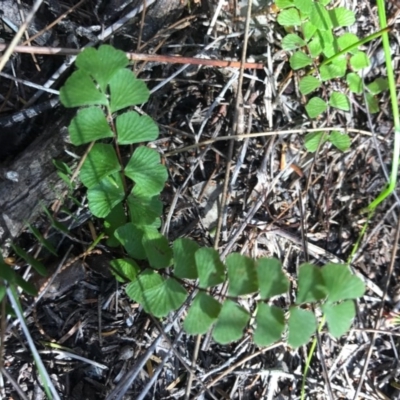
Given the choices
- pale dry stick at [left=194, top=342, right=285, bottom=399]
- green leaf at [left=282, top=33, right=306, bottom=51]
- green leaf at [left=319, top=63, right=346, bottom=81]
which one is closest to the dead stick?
green leaf at [left=282, top=33, right=306, bottom=51]

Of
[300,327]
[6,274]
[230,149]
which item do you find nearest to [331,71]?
[230,149]

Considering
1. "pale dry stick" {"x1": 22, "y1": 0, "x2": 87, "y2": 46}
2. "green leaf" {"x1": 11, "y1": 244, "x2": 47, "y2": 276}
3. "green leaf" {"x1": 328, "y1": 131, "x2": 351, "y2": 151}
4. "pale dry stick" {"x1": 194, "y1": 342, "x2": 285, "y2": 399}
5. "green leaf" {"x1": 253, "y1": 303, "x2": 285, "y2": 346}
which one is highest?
"pale dry stick" {"x1": 22, "y1": 0, "x2": 87, "y2": 46}

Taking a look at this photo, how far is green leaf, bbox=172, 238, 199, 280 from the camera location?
1037 mm

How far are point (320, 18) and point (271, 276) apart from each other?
2.42 ft

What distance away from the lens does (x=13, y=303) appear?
988 millimetres

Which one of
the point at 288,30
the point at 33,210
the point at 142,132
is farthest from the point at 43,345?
the point at 288,30

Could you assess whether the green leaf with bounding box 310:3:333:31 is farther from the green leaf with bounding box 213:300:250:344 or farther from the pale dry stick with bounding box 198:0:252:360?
the green leaf with bounding box 213:300:250:344

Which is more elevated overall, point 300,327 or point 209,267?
point 209,267

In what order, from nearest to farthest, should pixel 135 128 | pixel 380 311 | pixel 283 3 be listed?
pixel 135 128, pixel 283 3, pixel 380 311

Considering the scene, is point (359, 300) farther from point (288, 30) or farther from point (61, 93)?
point (61, 93)

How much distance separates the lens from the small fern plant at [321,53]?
127 cm

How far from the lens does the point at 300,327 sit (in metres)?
0.95

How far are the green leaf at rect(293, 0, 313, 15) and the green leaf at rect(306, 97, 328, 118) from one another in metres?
0.23

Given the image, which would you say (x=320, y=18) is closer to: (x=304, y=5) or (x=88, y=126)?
(x=304, y=5)
